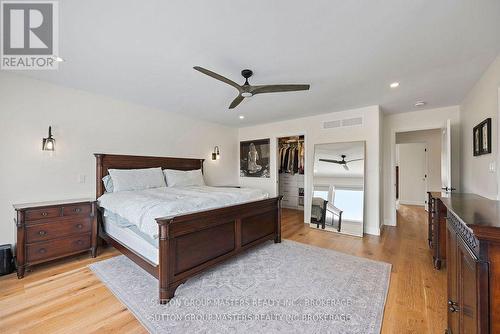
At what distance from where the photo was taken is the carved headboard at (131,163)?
3344 millimetres

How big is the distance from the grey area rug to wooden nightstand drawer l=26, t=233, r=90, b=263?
41cm

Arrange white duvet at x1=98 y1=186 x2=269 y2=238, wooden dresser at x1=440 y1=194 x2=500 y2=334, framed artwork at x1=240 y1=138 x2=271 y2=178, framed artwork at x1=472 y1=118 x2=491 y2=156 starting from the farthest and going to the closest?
framed artwork at x1=240 y1=138 x2=271 y2=178 < framed artwork at x1=472 y1=118 x2=491 y2=156 < white duvet at x1=98 y1=186 x2=269 y2=238 < wooden dresser at x1=440 y1=194 x2=500 y2=334

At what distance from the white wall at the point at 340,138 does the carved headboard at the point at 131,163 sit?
1.97 metres

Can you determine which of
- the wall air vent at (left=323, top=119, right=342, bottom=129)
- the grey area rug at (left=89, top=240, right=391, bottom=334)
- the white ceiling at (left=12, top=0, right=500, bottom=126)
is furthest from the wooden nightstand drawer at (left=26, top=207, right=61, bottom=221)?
the wall air vent at (left=323, top=119, right=342, bottom=129)

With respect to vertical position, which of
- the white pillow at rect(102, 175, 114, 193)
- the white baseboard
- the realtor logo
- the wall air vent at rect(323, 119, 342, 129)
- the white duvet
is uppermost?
the realtor logo

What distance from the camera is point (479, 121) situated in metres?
2.70

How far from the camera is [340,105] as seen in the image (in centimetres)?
385

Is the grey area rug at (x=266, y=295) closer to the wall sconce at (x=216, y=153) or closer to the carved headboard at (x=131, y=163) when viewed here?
the carved headboard at (x=131, y=163)

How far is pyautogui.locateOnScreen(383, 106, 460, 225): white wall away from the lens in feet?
12.7

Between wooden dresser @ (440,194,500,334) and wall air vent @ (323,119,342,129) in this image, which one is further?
wall air vent @ (323,119,342,129)

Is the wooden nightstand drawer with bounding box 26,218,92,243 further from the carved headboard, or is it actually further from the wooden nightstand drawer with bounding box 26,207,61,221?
the carved headboard

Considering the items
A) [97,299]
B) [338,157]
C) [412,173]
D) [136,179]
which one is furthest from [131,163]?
[412,173]

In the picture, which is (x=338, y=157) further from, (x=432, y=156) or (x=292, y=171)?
(x=432, y=156)

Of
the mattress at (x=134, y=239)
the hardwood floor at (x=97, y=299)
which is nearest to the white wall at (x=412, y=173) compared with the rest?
the hardwood floor at (x=97, y=299)
